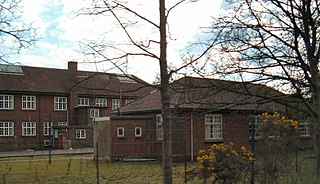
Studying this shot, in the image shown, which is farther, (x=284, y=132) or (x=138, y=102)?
(x=138, y=102)

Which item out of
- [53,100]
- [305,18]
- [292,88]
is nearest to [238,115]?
[292,88]

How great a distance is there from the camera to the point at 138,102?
1205 inches

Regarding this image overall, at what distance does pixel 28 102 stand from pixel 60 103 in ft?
13.9

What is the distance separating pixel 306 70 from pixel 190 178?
3.93 m

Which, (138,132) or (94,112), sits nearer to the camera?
(138,132)

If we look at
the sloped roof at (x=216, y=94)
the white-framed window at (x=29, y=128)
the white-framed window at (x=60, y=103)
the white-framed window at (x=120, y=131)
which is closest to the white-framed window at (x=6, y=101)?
the white-framed window at (x=29, y=128)

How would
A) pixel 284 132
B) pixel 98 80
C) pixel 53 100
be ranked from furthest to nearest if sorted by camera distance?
1. pixel 53 100
2. pixel 284 132
3. pixel 98 80

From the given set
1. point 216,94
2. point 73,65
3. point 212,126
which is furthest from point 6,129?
point 216,94

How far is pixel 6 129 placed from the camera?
48.3 m

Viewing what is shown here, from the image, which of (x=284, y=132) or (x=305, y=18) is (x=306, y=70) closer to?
(x=305, y=18)

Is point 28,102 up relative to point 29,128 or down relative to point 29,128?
up

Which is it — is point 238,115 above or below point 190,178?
above

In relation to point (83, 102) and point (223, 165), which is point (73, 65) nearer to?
point (223, 165)

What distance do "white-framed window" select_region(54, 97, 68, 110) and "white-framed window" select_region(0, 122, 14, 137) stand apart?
18.7ft
